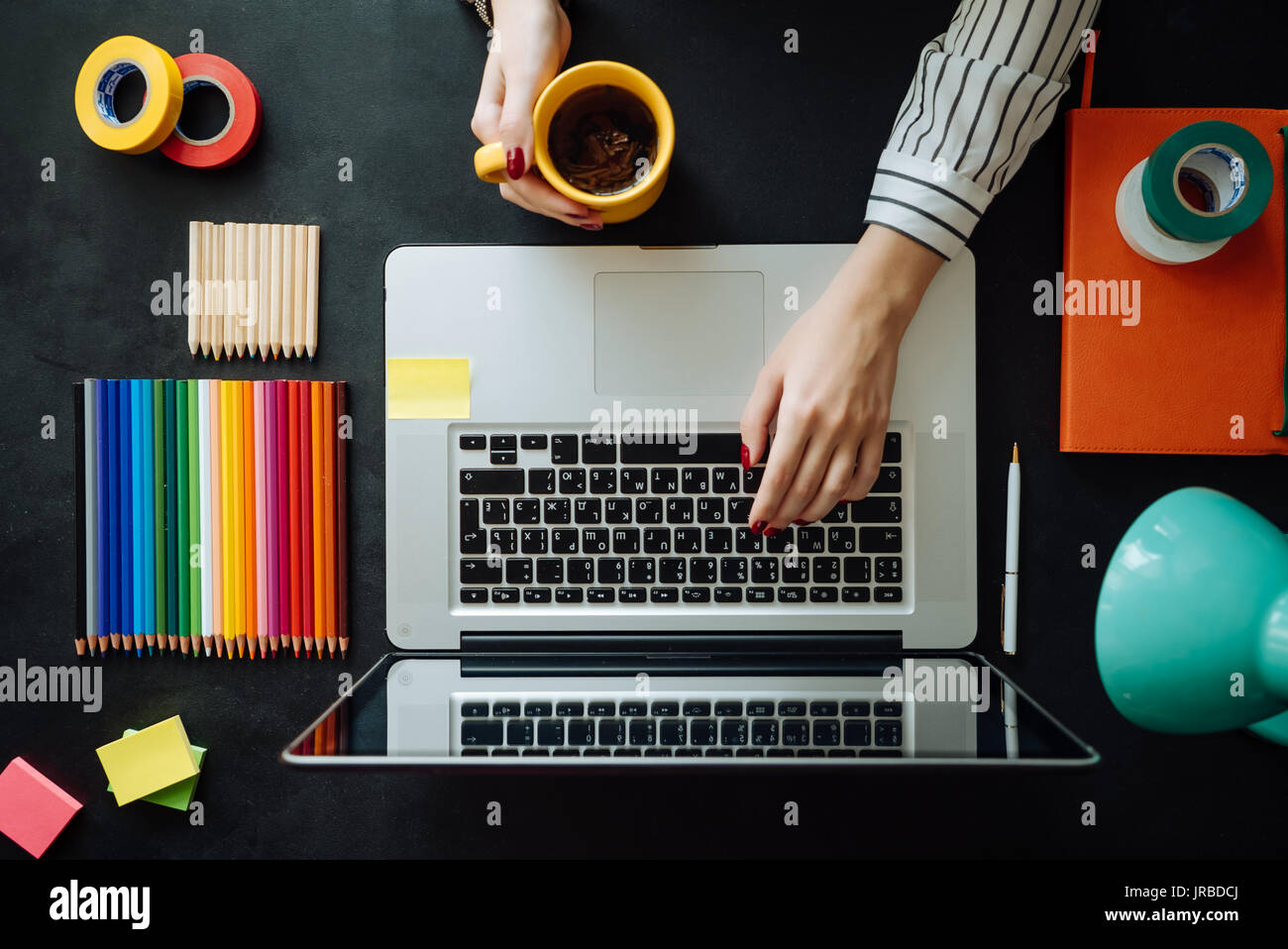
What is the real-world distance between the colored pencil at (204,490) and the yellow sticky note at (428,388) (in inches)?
8.1

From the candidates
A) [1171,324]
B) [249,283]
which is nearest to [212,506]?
[249,283]

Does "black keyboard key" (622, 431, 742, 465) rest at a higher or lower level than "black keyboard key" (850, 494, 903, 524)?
higher

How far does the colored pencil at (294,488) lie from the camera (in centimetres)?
75

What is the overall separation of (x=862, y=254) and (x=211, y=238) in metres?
0.66

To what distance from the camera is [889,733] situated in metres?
0.61

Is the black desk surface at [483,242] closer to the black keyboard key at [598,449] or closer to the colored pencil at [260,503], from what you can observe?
the colored pencil at [260,503]

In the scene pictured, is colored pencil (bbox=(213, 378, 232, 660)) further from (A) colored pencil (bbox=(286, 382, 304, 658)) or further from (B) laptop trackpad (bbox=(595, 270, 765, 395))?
(B) laptop trackpad (bbox=(595, 270, 765, 395))

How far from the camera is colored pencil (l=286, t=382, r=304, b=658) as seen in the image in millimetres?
750

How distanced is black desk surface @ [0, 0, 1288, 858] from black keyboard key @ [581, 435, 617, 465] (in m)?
0.22

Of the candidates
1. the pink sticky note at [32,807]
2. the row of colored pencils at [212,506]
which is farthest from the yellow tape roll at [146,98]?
the pink sticky note at [32,807]

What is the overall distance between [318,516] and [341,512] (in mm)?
24

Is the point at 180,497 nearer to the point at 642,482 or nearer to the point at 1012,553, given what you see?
the point at 642,482

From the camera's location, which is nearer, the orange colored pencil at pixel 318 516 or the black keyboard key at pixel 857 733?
the black keyboard key at pixel 857 733

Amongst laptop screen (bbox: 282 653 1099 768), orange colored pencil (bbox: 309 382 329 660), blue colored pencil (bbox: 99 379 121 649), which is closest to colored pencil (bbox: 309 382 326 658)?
orange colored pencil (bbox: 309 382 329 660)
